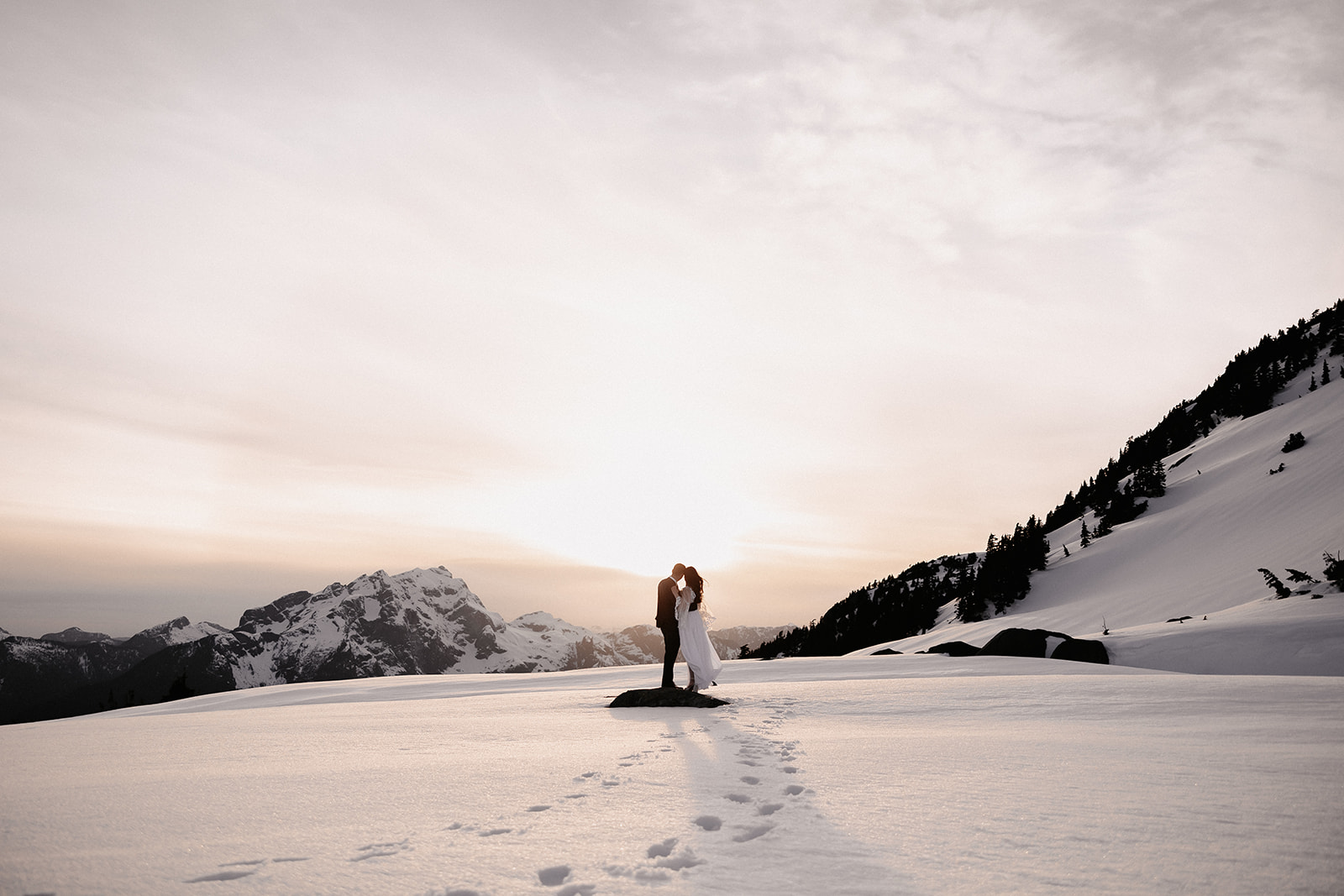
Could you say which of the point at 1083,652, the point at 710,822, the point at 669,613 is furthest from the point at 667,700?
the point at 1083,652

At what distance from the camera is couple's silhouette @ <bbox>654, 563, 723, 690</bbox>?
38.4 feet

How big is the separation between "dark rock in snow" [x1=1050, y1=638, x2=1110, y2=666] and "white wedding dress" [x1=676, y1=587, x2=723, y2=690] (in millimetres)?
11408

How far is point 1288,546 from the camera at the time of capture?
2838 centimetres

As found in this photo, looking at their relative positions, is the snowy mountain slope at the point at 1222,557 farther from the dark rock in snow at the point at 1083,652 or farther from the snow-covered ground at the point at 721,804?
the snow-covered ground at the point at 721,804

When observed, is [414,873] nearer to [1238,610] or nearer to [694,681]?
[694,681]

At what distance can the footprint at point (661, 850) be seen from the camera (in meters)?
3.37

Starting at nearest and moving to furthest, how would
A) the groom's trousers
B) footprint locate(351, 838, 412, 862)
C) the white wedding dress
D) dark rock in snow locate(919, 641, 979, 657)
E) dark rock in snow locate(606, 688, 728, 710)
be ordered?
footprint locate(351, 838, 412, 862)
dark rock in snow locate(606, 688, 728, 710)
the white wedding dress
the groom's trousers
dark rock in snow locate(919, 641, 979, 657)

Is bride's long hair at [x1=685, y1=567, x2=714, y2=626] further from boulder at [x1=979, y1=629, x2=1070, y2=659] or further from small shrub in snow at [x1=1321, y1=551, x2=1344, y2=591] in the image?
small shrub in snow at [x1=1321, y1=551, x2=1344, y2=591]

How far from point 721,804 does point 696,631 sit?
7.56 m

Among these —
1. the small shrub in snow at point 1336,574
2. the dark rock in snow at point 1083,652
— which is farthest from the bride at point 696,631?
the small shrub in snow at point 1336,574

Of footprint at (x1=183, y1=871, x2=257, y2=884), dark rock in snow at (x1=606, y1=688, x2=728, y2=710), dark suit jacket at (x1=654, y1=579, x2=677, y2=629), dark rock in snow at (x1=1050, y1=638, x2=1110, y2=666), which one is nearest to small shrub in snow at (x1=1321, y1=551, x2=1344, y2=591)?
dark rock in snow at (x1=1050, y1=638, x2=1110, y2=666)

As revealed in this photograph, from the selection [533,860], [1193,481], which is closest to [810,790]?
[533,860]

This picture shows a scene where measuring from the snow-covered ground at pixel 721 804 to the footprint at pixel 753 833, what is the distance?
0.06ft

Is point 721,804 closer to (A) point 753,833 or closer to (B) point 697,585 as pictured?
(A) point 753,833
